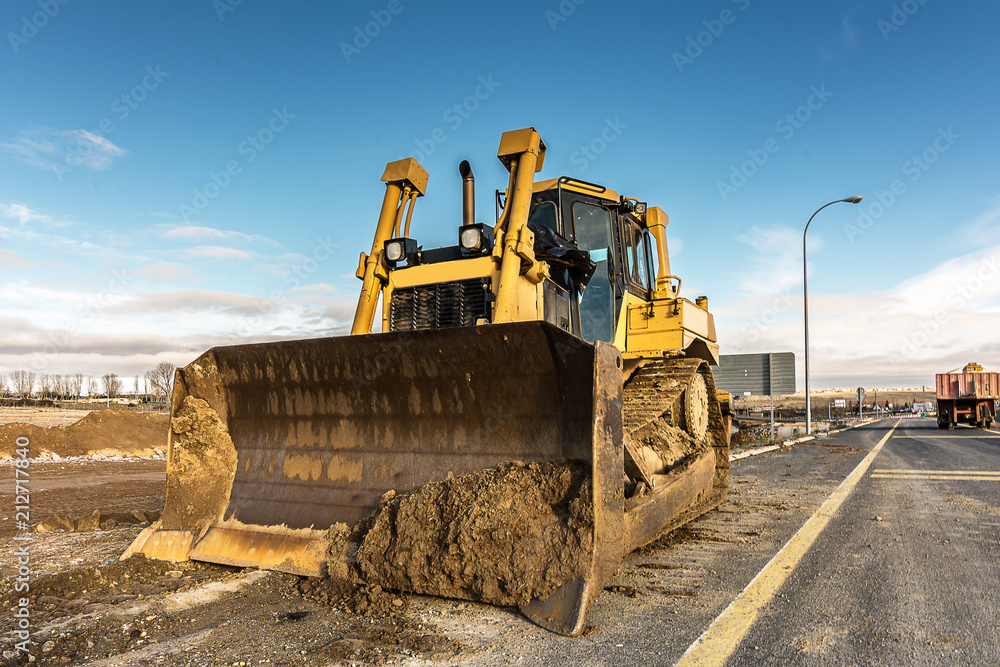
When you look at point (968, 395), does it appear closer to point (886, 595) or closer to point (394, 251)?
point (886, 595)

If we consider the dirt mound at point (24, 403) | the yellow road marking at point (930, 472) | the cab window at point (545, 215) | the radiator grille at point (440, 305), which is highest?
the cab window at point (545, 215)

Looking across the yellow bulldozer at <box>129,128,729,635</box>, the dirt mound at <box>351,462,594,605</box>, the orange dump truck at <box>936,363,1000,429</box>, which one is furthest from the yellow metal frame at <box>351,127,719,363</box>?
the orange dump truck at <box>936,363,1000,429</box>

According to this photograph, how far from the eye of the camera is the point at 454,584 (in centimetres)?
319

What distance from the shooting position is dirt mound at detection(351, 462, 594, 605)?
3043mm

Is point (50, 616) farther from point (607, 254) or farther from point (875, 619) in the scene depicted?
point (607, 254)

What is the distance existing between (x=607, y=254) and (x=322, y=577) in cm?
389

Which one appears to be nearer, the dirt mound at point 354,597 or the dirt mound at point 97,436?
the dirt mound at point 354,597

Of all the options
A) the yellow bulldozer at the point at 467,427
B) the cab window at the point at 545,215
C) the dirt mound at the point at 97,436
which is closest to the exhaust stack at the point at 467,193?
the yellow bulldozer at the point at 467,427

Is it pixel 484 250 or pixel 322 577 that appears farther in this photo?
pixel 484 250

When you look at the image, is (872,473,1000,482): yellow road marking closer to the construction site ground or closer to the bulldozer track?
the construction site ground

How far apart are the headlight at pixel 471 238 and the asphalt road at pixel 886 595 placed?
2.98 m

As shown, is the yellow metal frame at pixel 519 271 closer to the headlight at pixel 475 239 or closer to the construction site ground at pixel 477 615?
the headlight at pixel 475 239

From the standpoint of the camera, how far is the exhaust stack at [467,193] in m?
5.12

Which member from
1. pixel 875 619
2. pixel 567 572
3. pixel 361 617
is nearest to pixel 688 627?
pixel 567 572
